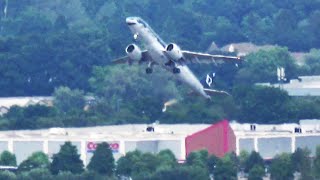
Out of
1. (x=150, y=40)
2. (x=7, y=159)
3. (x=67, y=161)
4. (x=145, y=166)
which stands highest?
(x=150, y=40)

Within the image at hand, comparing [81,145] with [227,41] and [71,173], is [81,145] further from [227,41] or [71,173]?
[227,41]

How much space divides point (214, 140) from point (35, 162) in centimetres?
1026

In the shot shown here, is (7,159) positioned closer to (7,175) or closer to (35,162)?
(35,162)

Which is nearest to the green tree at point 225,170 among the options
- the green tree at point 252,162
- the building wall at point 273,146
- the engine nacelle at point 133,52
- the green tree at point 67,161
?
the green tree at point 252,162

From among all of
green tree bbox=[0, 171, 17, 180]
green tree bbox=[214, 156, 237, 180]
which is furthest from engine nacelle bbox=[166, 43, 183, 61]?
green tree bbox=[0, 171, 17, 180]

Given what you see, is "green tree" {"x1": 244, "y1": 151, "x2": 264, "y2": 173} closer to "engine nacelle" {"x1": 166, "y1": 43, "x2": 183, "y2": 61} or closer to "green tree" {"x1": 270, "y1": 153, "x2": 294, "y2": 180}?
"green tree" {"x1": 270, "y1": 153, "x2": 294, "y2": 180}

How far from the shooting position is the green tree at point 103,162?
9569 cm

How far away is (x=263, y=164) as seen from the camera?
98250mm

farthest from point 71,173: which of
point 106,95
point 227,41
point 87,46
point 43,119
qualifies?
point 227,41

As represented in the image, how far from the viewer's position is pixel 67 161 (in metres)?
96.5

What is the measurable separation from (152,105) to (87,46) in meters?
30.5

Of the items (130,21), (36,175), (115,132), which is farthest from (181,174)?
(115,132)

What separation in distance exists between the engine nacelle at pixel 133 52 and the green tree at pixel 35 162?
299 inches

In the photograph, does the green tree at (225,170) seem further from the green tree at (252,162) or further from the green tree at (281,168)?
the green tree at (252,162)
